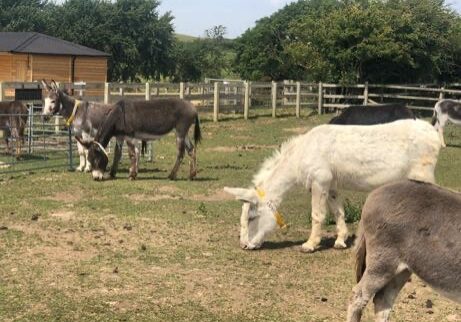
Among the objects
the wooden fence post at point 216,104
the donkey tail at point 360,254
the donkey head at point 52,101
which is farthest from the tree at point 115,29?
the donkey tail at point 360,254

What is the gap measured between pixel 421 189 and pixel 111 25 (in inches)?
2035

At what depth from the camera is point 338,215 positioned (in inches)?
339

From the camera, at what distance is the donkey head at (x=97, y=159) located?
518 inches

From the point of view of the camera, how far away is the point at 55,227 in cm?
898

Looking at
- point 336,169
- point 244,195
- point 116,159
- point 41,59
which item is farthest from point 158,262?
point 41,59

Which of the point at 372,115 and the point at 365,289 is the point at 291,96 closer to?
the point at 372,115

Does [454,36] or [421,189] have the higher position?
[454,36]

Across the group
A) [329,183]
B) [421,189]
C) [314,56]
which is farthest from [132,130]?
[314,56]

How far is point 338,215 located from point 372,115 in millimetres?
5229

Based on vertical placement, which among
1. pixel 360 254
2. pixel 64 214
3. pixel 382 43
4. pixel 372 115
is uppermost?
pixel 382 43

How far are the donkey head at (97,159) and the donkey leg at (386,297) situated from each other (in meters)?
8.87

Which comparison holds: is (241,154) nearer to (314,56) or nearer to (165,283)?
(165,283)

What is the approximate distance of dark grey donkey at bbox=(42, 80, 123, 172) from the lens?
1422 centimetres

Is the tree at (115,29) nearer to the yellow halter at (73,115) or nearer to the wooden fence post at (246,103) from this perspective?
the wooden fence post at (246,103)
